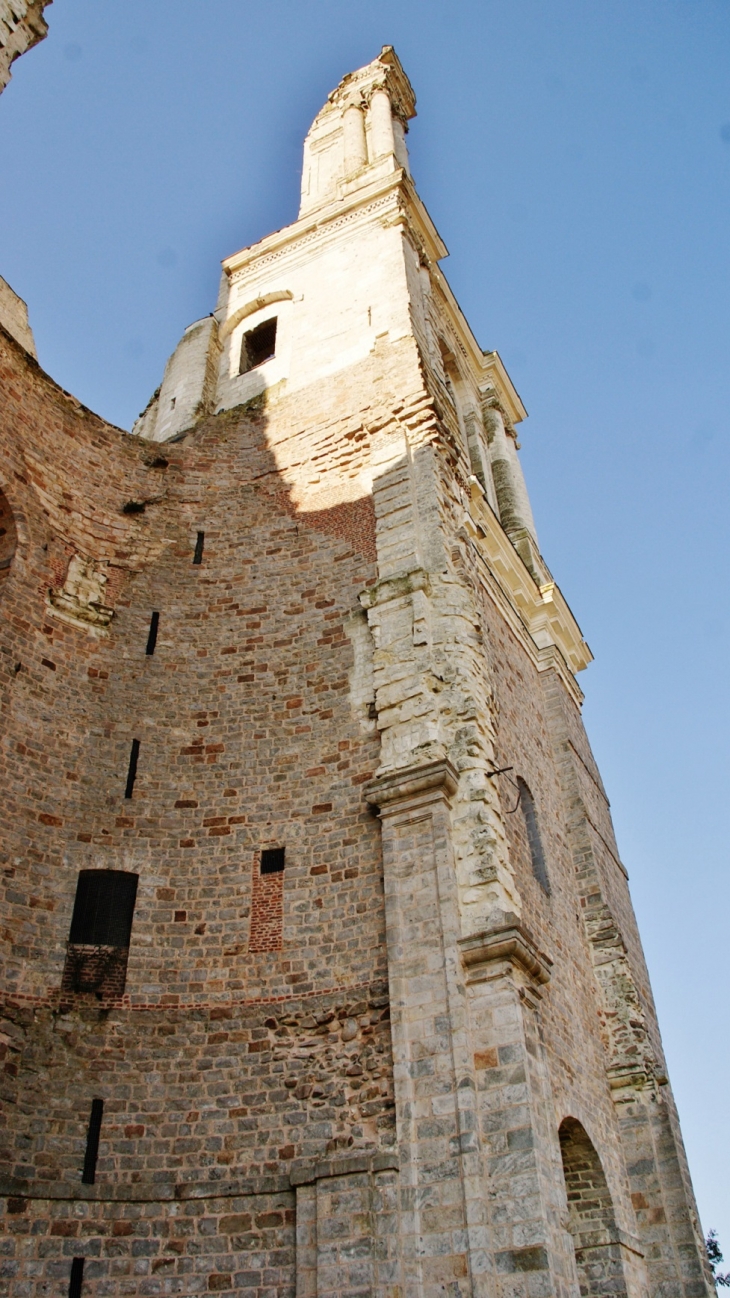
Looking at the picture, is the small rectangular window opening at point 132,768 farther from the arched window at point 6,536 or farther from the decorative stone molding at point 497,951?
the decorative stone molding at point 497,951

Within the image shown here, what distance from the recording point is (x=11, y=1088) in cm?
738

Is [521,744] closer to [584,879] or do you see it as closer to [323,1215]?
[584,879]

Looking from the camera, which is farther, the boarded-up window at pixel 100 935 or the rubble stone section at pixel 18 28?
the rubble stone section at pixel 18 28

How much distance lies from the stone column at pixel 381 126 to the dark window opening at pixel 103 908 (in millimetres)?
15655

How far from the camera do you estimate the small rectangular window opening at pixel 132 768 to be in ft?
30.9

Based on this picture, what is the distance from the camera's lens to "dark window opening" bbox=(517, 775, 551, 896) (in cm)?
1135

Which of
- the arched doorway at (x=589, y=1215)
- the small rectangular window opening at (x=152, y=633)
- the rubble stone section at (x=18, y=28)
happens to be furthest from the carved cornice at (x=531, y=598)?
the rubble stone section at (x=18, y=28)

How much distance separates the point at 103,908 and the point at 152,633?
325 cm

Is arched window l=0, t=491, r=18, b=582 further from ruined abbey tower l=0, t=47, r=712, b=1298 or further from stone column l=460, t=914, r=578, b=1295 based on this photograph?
stone column l=460, t=914, r=578, b=1295

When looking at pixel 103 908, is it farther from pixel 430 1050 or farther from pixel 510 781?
pixel 510 781

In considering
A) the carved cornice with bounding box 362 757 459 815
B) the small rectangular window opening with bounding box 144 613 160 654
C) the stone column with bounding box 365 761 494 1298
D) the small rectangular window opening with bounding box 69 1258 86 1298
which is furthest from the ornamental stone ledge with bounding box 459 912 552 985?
the small rectangular window opening with bounding box 144 613 160 654

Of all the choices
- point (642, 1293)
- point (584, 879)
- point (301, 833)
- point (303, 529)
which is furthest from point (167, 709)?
point (642, 1293)

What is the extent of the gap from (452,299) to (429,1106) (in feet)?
54.3

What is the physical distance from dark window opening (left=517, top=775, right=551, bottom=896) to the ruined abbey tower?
60mm
